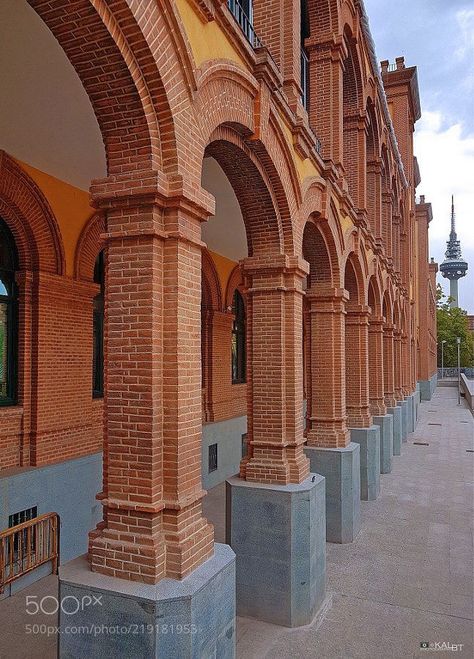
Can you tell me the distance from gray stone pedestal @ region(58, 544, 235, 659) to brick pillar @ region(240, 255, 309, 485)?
291cm

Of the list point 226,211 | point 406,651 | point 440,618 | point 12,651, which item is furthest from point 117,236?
point 226,211

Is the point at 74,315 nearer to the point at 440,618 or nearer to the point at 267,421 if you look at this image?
the point at 267,421

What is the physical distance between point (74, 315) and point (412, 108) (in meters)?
25.7

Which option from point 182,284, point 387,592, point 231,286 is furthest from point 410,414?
point 182,284

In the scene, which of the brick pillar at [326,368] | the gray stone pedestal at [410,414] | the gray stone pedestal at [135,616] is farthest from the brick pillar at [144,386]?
the gray stone pedestal at [410,414]

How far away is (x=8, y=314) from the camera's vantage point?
27.1ft

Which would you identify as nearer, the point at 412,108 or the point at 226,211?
the point at 226,211

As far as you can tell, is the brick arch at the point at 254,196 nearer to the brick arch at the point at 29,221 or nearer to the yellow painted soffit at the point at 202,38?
the yellow painted soffit at the point at 202,38

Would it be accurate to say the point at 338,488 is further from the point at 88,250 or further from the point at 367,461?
the point at 88,250

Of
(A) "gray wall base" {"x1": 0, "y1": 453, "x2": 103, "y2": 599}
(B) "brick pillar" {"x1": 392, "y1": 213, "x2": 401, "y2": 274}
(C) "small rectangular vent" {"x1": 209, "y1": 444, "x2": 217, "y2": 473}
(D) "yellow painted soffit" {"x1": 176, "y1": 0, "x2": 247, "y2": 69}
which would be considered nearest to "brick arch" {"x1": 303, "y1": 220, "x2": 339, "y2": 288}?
(D) "yellow painted soffit" {"x1": 176, "y1": 0, "x2": 247, "y2": 69}

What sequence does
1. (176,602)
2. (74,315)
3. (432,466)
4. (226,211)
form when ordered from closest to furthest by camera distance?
(176,602) → (74,315) → (226,211) → (432,466)

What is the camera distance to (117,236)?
438 centimetres

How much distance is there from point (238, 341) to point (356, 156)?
21.7ft

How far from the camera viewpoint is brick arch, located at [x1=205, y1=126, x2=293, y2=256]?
630 cm
